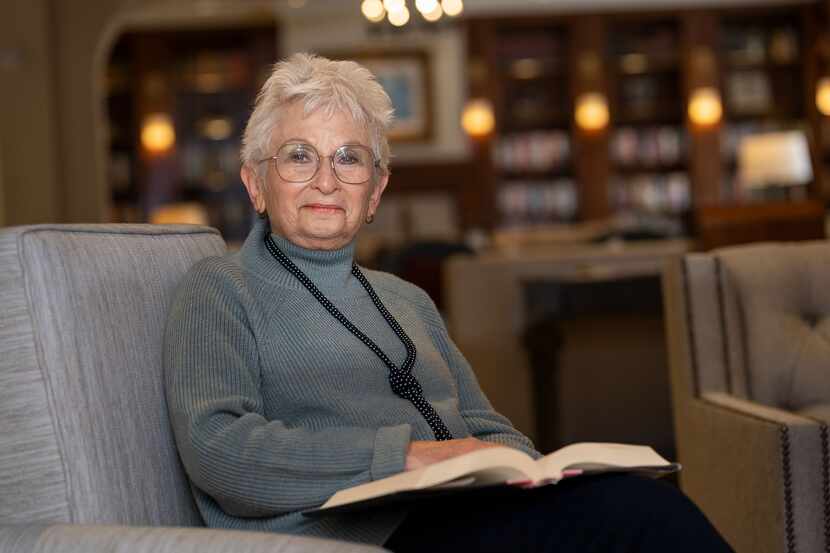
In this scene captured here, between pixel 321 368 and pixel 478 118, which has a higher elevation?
pixel 478 118

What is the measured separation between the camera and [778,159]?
747 centimetres

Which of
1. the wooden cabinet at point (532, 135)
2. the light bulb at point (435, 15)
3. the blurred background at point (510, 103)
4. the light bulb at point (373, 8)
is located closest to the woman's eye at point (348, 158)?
the light bulb at point (435, 15)

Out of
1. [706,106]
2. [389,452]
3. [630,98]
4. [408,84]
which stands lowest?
[389,452]

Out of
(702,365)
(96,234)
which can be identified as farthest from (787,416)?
A: (96,234)

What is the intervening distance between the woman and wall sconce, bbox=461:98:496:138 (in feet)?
32.2

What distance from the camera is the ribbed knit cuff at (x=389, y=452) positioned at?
1.57 metres

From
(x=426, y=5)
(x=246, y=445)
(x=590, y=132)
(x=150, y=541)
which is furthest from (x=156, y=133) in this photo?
(x=150, y=541)

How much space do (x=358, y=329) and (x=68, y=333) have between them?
453 millimetres

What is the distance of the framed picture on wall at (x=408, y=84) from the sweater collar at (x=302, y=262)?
986cm

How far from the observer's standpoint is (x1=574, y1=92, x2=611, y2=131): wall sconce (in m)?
11.7

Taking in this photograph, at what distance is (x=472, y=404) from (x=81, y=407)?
0.70 m

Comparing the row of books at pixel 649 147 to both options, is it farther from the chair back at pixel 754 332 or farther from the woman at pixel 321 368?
the woman at pixel 321 368

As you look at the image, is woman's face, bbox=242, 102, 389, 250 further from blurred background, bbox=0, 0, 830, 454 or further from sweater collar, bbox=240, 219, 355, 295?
blurred background, bbox=0, 0, 830, 454

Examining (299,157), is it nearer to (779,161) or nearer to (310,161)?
(310,161)
